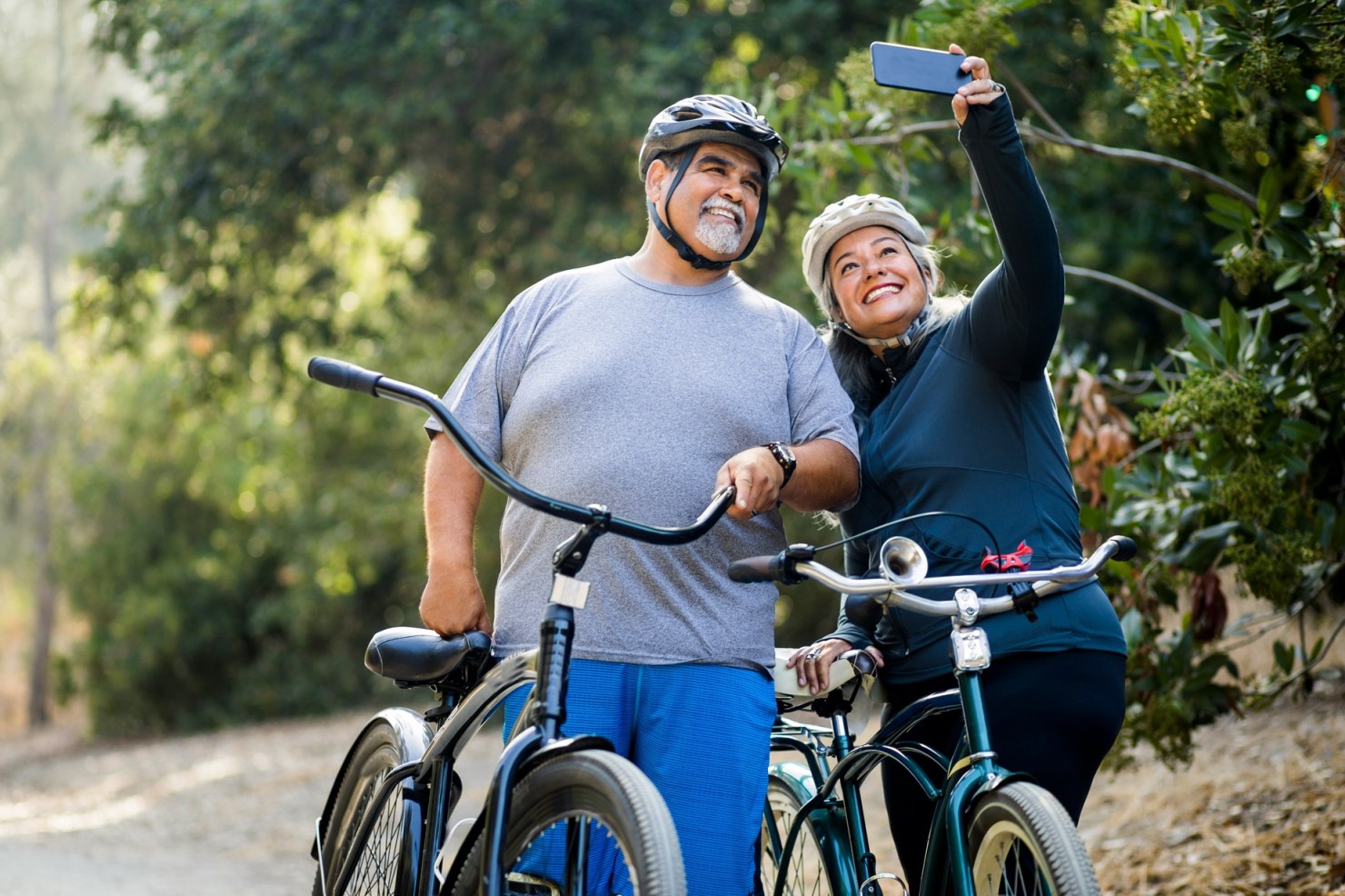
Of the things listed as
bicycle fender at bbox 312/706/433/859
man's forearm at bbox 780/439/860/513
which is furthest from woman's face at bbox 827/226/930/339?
bicycle fender at bbox 312/706/433/859

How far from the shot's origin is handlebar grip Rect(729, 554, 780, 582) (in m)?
2.53

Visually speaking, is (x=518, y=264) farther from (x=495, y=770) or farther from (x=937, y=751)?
(x=495, y=770)

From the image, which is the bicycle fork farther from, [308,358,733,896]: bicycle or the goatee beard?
the goatee beard

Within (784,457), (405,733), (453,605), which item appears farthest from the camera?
(405,733)

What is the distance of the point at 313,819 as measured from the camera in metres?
9.81

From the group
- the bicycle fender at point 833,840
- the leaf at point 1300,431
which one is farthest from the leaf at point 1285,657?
the bicycle fender at point 833,840

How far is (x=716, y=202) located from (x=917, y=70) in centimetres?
51

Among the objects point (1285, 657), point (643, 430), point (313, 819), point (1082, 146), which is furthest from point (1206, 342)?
point (313, 819)

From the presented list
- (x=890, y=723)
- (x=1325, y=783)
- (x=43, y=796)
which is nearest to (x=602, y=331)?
(x=890, y=723)

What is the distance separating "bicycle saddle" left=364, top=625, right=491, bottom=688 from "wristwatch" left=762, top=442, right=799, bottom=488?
0.72 metres

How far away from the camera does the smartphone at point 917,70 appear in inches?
114

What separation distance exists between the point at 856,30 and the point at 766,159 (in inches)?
273

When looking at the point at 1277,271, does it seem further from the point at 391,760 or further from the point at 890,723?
the point at 391,760

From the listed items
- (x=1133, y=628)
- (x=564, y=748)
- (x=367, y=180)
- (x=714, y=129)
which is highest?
(x=367, y=180)
